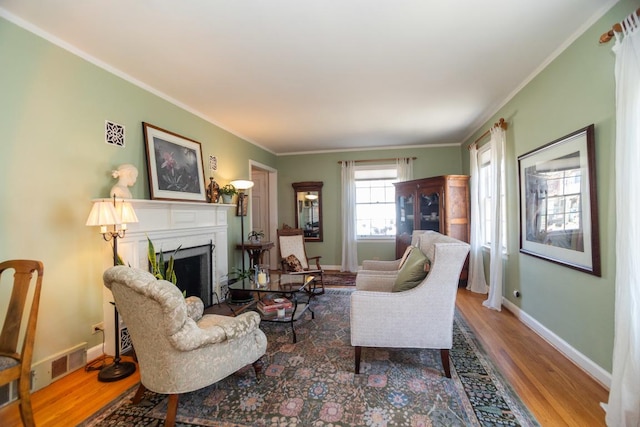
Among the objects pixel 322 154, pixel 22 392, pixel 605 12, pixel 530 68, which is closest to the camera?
pixel 22 392

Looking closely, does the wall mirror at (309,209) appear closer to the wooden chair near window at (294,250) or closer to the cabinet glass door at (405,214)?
the wooden chair near window at (294,250)

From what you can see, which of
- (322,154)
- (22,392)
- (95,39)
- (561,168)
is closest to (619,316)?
(561,168)

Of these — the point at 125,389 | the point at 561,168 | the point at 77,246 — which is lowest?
the point at 125,389

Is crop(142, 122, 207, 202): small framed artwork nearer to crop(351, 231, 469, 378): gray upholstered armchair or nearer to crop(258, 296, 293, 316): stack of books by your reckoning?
crop(258, 296, 293, 316): stack of books

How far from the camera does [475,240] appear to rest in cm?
427

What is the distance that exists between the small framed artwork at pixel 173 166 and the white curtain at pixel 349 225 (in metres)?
2.94

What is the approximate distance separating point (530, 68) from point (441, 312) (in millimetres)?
2455

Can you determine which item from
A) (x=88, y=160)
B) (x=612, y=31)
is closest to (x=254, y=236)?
(x=88, y=160)

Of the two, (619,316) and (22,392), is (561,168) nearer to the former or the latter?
(619,316)

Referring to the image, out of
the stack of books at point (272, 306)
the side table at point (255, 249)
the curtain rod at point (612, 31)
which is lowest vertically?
the stack of books at point (272, 306)

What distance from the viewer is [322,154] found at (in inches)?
239

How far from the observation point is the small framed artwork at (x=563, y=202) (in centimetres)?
206

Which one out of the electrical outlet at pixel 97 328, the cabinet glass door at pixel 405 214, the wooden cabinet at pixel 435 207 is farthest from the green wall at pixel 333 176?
the electrical outlet at pixel 97 328

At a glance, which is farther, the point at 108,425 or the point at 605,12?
the point at 605,12
